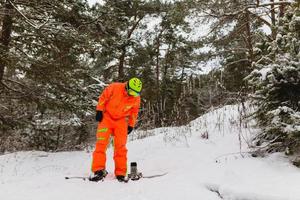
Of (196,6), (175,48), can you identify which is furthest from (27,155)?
(175,48)

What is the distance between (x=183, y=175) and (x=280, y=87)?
1914 millimetres

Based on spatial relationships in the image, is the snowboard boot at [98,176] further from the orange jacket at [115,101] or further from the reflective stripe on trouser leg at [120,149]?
the orange jacket at [115,101]

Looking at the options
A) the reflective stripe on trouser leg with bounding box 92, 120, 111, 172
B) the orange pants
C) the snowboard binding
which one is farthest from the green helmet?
the snowboard binding

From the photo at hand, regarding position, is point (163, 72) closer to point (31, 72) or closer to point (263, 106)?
point (31, 72)

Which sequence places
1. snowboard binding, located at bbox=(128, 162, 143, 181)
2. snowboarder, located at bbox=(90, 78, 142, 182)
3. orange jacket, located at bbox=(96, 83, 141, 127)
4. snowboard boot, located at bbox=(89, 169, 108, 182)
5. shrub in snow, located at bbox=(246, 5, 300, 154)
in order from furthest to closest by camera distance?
orange jacket, located at bbox=(96, 83, 141, 127) → snowboarder, located at bbox=(90, 78, 142, 182) → snowboard binding, located at bbox=(128, 162, 143, 181) → snowboard boot, located at bbox=(89, 169, 108, 182) → shrub in snow, located at bbox=(246, 5, 300, 154)

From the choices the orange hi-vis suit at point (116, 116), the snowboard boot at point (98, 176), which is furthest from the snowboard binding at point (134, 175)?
the snowboard boot at point (98, 176)

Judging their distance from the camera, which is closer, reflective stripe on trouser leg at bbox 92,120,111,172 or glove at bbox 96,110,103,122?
reflective stripe on trouser leg at bbox 92,120,111,172

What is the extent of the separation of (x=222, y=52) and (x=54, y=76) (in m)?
6.78

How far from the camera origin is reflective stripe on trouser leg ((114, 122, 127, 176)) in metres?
5.52

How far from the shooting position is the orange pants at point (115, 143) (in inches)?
215

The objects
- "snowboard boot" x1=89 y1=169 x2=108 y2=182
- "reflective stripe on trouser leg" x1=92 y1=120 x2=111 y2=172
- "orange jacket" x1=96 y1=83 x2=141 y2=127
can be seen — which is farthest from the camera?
"orange jacket" x1=96 y1=83 x2=141 y2=127

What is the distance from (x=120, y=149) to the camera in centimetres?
574

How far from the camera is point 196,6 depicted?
10.8m

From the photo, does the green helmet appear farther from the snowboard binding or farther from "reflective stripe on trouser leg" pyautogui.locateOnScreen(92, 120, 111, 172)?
the snowboard binding
